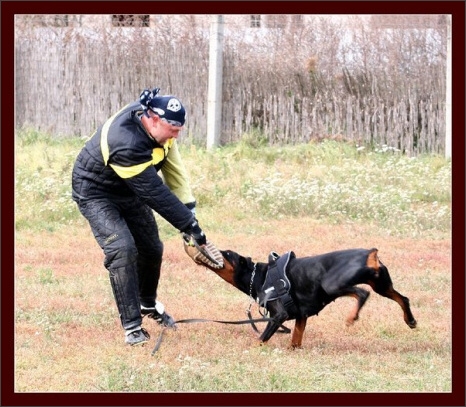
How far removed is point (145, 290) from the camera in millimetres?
7074

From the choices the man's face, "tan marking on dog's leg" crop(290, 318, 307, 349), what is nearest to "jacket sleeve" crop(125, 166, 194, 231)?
the man's face

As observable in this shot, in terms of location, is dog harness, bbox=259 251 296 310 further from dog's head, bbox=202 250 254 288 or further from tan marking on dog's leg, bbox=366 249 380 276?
tan marking on dog's leg, bbox=366 249 380 276

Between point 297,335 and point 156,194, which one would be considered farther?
point 297,335

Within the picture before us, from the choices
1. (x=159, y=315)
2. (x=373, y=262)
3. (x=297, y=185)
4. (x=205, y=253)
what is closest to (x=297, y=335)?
(x=373, y=262)

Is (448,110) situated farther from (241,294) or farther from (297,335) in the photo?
(297,335)

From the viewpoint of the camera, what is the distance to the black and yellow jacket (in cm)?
604

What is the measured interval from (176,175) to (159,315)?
1111 millimetres

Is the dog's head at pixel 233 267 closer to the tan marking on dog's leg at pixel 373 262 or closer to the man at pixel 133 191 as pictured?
the man at pixel 133 191

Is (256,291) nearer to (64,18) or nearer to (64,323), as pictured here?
(64,323)

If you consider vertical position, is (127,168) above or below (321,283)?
above

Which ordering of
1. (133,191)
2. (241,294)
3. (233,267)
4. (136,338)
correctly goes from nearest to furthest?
(133,191), (136,338), (233,267), (241,294)

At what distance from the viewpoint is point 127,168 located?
6.05 metres

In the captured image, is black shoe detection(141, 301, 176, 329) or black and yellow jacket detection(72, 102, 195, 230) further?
black shoe detection(141, 301, 176, 329)

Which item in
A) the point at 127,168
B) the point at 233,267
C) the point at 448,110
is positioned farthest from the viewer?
the point at 448,110
